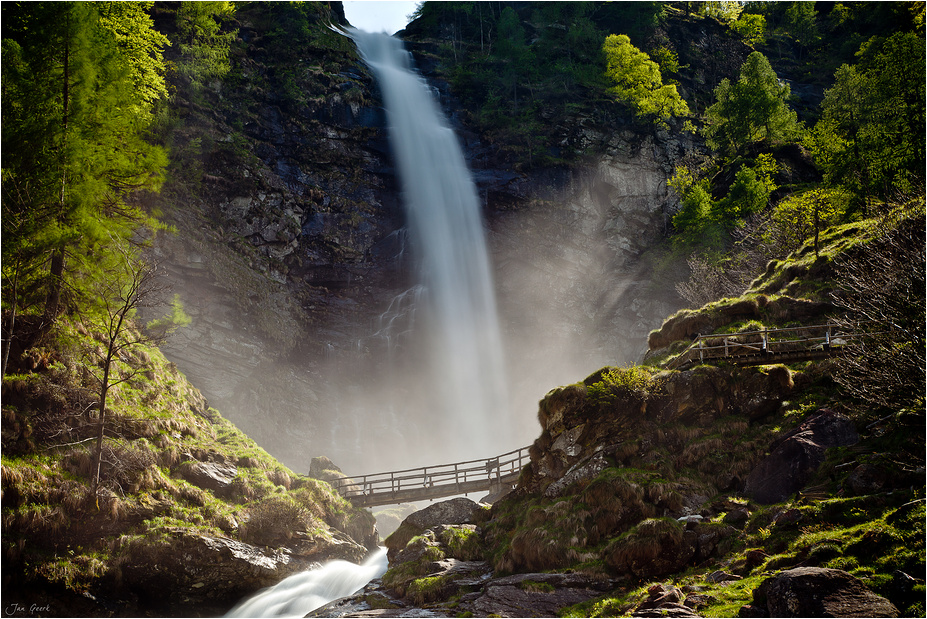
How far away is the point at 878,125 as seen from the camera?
33.1 metres

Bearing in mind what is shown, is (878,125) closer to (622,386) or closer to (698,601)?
(622,386)

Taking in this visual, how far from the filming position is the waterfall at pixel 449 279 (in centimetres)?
Answer: 4103

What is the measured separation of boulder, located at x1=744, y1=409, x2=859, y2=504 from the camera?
13078mm

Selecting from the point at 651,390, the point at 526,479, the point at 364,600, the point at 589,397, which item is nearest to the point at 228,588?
the point at 364,600

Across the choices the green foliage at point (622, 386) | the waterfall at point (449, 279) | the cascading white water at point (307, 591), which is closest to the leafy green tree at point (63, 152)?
the cascading white water at point (307, 591)

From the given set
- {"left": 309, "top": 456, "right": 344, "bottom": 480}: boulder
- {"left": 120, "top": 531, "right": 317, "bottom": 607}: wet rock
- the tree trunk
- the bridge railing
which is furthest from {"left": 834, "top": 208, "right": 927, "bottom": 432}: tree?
{"left": 309, "top": 456, "right": 344, "bottom": 480}: boulder

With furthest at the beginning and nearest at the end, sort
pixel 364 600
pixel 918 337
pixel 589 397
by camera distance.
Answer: pixel 589 397, pixel 364 600, pixel 918 337

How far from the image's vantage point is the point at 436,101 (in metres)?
53.6

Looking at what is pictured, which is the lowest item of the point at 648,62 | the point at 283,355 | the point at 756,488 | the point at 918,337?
the point at 756,488

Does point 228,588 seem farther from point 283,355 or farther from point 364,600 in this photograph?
point 283,355

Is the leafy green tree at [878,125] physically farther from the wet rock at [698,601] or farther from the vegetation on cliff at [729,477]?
the wet rock at [698,601]

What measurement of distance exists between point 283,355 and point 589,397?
2649cm

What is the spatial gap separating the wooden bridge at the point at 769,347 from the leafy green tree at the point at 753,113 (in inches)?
1247

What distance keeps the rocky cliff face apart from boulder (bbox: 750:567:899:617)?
31020 mm
